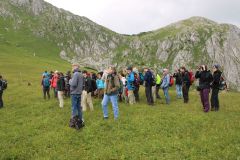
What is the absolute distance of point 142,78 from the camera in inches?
1143

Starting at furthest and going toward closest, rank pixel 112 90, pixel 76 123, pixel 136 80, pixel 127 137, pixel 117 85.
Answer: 1. pixel 136 80
2. pixel 117 85
3. pixel 112 90
4. pixel 76 123
5. pixel 127 137

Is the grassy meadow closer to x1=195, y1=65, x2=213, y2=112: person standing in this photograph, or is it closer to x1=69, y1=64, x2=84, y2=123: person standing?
x1=69, y1=64, x2=84, y2=123: person standing

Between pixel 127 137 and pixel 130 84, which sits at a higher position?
pixel 130 84

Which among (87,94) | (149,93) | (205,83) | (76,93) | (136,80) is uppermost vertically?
(136,80)

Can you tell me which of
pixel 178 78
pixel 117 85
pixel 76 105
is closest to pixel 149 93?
pixel 178 78

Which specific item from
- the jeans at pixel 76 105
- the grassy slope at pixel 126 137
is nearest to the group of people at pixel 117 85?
the jeans at pixel 76 105

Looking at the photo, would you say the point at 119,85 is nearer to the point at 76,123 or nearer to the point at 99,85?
the point at 76,123

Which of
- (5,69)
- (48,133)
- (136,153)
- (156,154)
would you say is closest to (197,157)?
(156,154)

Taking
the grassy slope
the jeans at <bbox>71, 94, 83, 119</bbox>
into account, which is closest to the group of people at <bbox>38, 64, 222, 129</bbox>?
the jeans at <bbox>71, 94, 83, 119</bbox>

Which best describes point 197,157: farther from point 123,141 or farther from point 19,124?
point 19,124

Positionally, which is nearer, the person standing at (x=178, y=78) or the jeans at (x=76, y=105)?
the jeans at (x=76, y=105)

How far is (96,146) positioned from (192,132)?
207 inches

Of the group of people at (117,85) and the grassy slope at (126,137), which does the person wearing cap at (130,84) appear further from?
the grassy slope at (126,137)

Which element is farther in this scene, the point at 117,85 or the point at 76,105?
the point at 117,85
